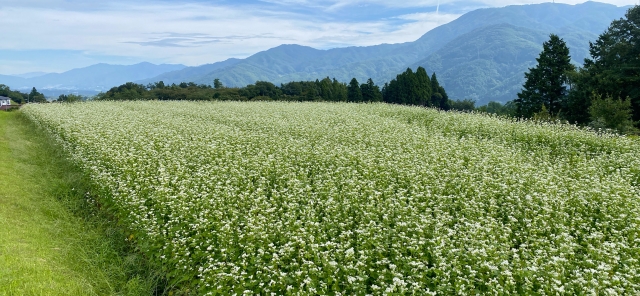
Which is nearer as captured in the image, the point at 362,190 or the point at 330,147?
the point at 362,190

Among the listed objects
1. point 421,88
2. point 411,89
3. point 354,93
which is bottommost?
point 354,93

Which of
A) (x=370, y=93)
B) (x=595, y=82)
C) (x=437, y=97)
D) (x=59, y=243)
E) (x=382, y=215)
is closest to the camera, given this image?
(x=382, y=215)

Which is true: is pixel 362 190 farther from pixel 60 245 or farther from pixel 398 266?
pixel 60 245

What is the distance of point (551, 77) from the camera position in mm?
44031

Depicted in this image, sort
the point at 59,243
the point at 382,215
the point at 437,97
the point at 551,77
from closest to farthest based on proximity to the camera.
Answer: the point at 382,215 < the point at 59,243 < the point at 551,77 < the point at 437,97

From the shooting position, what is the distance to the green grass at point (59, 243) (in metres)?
7.34

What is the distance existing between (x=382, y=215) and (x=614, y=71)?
38837mm

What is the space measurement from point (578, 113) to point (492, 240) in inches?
1612

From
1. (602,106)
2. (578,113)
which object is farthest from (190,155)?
(578,113)

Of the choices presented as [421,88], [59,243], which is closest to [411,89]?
[421,88]

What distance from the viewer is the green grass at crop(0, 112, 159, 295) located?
7344 mm

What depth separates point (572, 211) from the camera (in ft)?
26.0

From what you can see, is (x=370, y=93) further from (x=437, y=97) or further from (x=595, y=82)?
(x=595, y=82)

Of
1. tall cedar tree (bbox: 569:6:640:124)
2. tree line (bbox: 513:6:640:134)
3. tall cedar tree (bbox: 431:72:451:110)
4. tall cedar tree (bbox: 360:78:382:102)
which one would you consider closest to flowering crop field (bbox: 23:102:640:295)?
tree line (bbox: 513:6:640:134)
